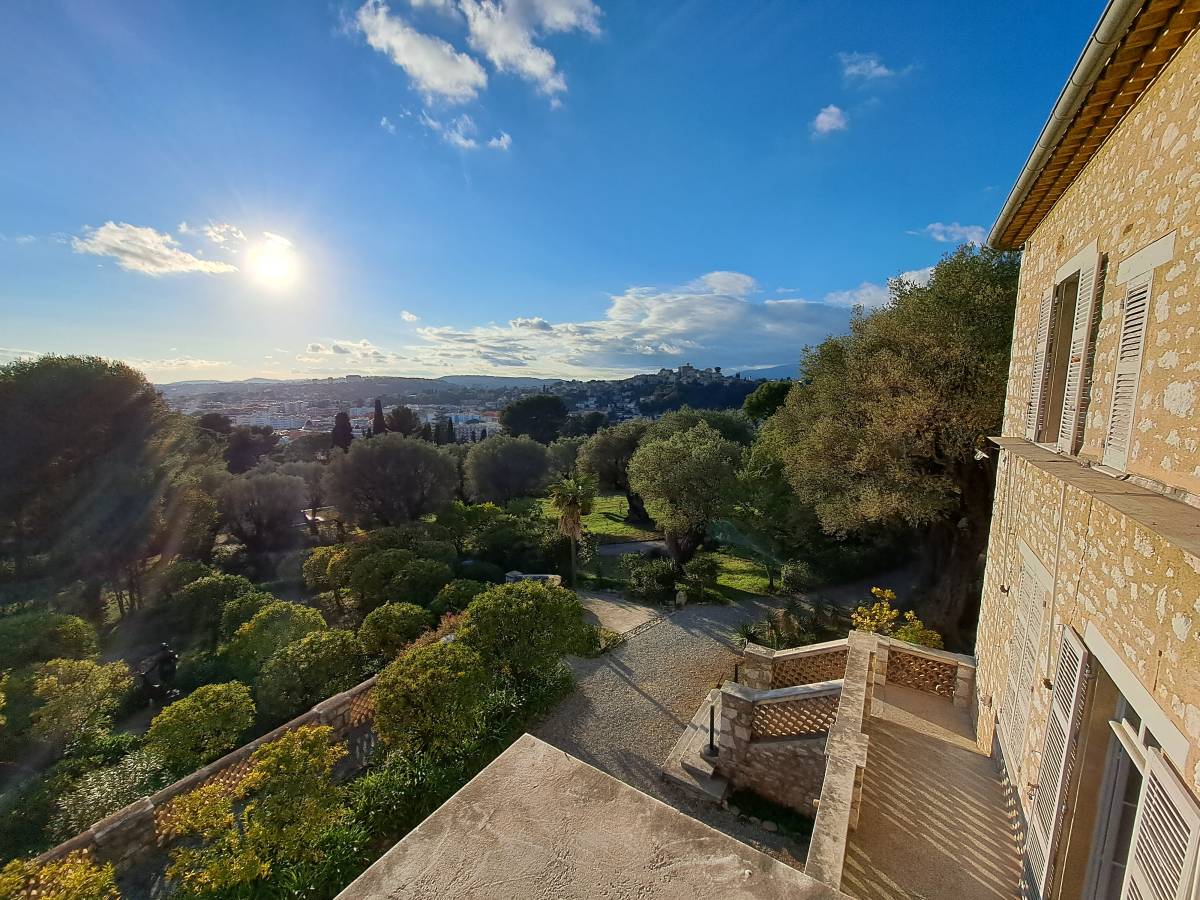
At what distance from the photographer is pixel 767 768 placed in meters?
7.68

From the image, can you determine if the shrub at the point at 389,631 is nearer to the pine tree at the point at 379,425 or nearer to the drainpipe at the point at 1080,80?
the drainpipe at the point at 1080,80

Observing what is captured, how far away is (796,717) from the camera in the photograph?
24.6ft

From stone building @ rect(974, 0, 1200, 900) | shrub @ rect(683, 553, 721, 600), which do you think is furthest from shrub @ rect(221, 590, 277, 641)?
stone building @ rect(974, 0, 1200, 900)

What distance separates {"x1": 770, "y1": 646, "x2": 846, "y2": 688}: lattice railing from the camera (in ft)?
27.6

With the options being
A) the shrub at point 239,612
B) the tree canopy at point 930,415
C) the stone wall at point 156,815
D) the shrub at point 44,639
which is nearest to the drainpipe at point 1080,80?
the tree canopy at point 930,415

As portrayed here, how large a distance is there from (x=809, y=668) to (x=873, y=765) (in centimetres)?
289

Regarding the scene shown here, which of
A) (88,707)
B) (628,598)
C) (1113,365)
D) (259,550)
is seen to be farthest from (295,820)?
(259,550)

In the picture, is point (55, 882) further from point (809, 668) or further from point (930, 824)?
point (809, 668)

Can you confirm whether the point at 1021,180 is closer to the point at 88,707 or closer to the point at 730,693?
the point at 730,693

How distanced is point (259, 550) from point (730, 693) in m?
22.1

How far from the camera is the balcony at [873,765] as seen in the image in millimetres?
4543

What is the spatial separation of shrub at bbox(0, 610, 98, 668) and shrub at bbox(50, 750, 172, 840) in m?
3.96

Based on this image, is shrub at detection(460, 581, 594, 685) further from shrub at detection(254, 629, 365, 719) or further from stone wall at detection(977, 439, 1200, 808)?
stone wall at detection(977, 439, 1200, 808)

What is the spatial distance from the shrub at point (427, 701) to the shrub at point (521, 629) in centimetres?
127
